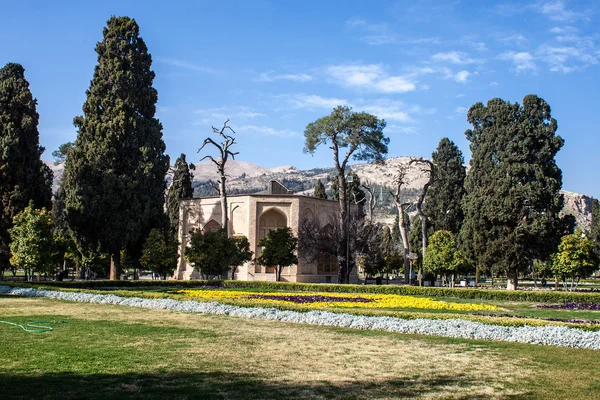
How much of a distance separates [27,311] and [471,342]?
12884 millimetres

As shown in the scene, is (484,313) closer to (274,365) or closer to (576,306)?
(576,306)

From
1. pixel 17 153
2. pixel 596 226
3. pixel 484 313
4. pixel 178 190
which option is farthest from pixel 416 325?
pixel 596 226

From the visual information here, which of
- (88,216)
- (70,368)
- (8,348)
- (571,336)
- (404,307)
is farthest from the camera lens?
(88,216)

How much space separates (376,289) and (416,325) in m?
16.2

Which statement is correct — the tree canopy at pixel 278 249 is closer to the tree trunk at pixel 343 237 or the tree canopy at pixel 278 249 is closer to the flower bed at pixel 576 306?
the tree trunk at pixel 343 237

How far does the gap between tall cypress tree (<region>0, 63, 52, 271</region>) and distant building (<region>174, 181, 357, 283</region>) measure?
41.7ft

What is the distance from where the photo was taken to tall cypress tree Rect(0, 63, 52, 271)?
3394 cm

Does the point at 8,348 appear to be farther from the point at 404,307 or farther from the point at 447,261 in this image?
the point at 447,261

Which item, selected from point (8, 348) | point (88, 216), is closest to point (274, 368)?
point (8, 348)

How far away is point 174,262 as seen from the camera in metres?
38.6

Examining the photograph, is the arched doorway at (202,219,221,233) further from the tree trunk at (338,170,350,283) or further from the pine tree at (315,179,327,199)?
the pine tree at (315,179,327,199)

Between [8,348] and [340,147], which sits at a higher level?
[340,147]

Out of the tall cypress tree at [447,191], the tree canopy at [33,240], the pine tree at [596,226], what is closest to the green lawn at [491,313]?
the tree canopy at [33,240]

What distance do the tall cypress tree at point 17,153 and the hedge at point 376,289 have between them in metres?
7.61
